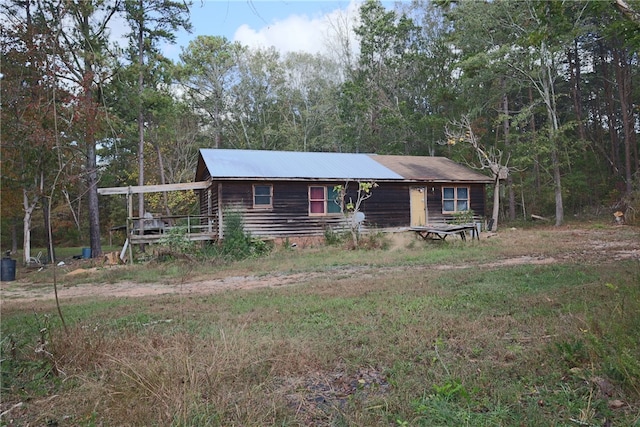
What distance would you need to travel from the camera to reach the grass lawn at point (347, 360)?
10.3ft

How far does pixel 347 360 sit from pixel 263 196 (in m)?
15.4

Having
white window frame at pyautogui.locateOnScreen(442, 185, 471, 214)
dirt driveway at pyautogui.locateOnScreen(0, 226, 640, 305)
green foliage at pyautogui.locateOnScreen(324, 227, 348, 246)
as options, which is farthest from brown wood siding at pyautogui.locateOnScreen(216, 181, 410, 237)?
dirt driveway at pyautogui.locateOnScreen(0, 226, 640, 305)

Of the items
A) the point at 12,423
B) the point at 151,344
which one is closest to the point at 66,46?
the point at 151,344

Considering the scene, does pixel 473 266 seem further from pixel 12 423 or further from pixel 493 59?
pixel 493 59

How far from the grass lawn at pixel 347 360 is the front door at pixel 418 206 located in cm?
1438

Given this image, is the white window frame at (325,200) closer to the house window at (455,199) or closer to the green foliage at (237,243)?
the green foliage at (237,243)

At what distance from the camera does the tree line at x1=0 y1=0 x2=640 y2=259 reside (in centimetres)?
2345

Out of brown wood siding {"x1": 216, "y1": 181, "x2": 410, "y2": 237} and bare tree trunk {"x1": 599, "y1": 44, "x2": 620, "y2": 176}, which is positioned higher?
bare tree trunk {"x1": 599, "y1": 44, "x2": 620, "y2": 176}

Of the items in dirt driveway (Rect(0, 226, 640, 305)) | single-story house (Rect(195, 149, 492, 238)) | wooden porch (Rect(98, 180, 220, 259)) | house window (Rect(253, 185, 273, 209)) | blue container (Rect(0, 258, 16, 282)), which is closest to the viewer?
dirt driveway (Rect(0, 226, 640, 305))

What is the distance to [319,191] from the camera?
20547 millimetres

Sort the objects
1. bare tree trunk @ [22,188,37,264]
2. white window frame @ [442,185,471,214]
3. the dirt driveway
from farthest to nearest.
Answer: white window frame @ [442,185,471,214], bare tree trunk @ [22,188,37,264], the dirt driveway

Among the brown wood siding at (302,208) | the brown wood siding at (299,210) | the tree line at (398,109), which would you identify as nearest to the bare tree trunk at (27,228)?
the tree line at (398,109)

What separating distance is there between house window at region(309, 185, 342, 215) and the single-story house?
0.15 feet

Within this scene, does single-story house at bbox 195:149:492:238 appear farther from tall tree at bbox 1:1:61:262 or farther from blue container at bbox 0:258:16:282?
tall tree at bbox 1:1:61:262
